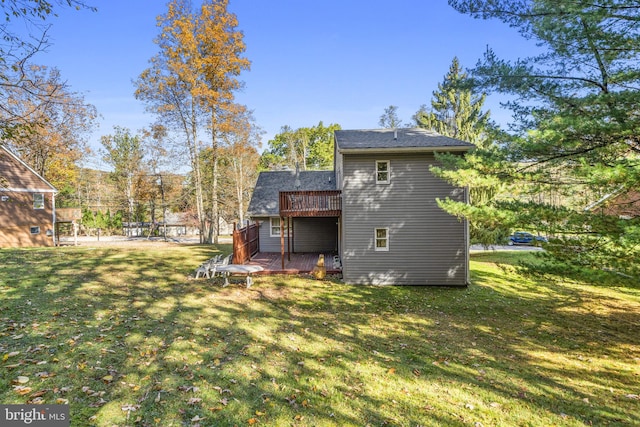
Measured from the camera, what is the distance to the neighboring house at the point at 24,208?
20.8 m

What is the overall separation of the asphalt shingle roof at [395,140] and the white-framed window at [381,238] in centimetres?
324

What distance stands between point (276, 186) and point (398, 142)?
9.91 meters

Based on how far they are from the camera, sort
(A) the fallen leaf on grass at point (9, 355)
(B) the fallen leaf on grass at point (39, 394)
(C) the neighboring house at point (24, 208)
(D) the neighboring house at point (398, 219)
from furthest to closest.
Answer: (C) the neighboring house at point (24, 208)
(D) the neighboring house at point (398, 219)
(A) the fallen leaf on grass at point (9, 355)
(B) the fallen leaf on grass at point (39, 394)

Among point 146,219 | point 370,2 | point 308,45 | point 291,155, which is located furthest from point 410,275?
point 146,219

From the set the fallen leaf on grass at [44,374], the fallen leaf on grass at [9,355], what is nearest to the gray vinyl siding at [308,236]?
the fallen leaf on grass at [9,355]

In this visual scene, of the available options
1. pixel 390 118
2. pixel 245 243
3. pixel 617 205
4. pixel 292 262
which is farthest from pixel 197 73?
pixel 390 118

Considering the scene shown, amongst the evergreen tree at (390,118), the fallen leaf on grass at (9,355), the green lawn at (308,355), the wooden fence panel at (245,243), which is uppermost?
the evergreen tree at (390,118)

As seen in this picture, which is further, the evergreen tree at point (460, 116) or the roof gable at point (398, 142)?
the evergreen tree at point (460, 116)

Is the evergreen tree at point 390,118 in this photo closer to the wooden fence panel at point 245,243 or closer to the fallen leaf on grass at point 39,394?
the wooden fence panel at point 245,243

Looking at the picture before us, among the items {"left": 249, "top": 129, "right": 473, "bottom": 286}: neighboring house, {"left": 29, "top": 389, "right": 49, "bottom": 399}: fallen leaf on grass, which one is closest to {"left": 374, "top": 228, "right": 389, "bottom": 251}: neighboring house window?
{"left": 249, "top": 129, "right": 473, "bottom": 286}: neighboring house

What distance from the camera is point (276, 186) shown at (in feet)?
65.0

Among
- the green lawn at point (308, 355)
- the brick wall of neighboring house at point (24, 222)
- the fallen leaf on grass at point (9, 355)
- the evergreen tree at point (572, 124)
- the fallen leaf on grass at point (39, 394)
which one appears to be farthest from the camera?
the brick wall of neighboring house at point (24, 222)

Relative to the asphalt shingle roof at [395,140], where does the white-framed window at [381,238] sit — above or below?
below

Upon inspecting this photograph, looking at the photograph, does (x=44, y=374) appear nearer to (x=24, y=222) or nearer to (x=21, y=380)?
(x=21, y=380)
